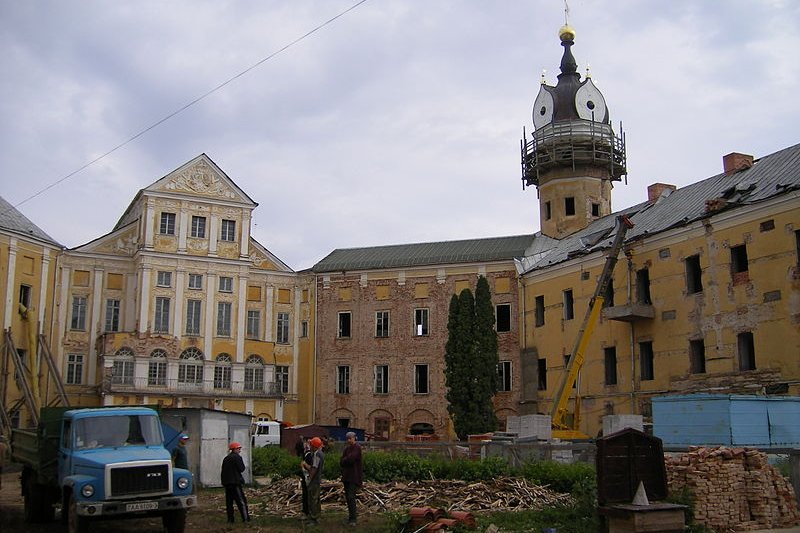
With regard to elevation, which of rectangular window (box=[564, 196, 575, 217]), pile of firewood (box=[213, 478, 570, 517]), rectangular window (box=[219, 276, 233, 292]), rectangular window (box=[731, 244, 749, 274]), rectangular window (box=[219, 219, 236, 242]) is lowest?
pile of firewood (box=[213, 478, 570, 517])

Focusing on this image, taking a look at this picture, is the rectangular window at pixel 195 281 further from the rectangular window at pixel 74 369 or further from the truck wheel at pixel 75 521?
the truck wheel at pixel 75 521

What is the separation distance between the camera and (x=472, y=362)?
131 feet

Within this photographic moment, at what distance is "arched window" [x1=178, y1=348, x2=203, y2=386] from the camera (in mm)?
43594

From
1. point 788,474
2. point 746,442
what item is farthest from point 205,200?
point 788,474

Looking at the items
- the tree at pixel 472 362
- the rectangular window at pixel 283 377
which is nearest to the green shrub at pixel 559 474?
the tree at pixel 472 362

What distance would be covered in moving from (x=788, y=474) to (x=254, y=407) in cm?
3181

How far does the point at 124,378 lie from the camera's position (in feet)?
137

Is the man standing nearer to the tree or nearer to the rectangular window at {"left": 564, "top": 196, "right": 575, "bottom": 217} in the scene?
the tree

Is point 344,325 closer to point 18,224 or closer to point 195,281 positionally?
point 195,281

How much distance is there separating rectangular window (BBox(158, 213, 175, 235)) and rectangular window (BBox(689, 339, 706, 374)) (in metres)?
27.1

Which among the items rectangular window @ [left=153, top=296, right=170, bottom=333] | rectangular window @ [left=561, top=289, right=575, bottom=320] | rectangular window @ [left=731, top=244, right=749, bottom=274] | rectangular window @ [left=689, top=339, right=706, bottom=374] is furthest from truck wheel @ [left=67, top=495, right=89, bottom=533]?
rectangular window @ [left=153, top=296, right=170, bottom=333]

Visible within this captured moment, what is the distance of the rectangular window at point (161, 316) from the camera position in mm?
43406

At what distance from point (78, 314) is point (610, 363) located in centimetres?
2684

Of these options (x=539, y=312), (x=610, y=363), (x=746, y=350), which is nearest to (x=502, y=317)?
(x=539, y=312)
